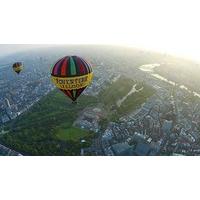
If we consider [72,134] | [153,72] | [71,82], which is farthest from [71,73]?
[153,72]

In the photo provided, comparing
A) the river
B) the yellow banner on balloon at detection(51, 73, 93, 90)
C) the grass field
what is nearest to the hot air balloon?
the yellow banner on balloon at detection(51, 73, 93, 90)

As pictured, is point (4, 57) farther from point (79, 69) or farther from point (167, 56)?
point (79, 69)

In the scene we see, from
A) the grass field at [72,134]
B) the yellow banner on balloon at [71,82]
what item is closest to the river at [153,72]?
the grass field at [72,134]

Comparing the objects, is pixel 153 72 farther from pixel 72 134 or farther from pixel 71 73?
pixel 71 73

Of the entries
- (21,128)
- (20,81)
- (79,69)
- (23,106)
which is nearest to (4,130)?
(21,128)

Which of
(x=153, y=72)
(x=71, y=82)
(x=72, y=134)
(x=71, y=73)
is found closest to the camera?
(x=71, y=73)

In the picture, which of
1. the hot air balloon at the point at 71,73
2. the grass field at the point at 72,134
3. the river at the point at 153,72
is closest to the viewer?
the hot air balloon at the point at 71,73

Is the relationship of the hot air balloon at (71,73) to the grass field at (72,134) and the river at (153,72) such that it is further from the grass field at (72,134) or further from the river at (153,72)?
the river at (153,72)

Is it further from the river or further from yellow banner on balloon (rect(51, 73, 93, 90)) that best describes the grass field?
the river
